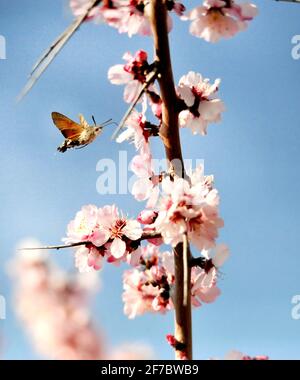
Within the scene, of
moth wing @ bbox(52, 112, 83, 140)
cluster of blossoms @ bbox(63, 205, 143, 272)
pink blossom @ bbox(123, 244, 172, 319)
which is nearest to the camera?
cluster of blossoms @ bbox(63, 205, 143, 272)

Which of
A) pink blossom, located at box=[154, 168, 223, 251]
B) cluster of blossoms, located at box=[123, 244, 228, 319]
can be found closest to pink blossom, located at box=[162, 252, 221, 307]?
cluster of blossoms, located at box=[123, 244, 228, 319]

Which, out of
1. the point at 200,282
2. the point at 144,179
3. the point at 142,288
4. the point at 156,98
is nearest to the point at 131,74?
the point at 156,98

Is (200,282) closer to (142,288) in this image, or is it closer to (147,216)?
(147,216)

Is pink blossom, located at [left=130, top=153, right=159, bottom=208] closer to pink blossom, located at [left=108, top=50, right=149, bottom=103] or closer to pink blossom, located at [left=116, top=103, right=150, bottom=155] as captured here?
pink blossom, located at [left=116, top=103, right=150, bottom=155]

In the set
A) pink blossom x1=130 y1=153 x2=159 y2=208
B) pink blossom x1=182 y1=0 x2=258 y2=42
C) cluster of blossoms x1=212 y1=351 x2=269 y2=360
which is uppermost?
pink blossom x1=182 y1=0 x2=258 y2=42

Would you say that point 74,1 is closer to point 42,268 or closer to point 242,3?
point 242,3

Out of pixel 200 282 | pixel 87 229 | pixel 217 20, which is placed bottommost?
pixel 200 282
